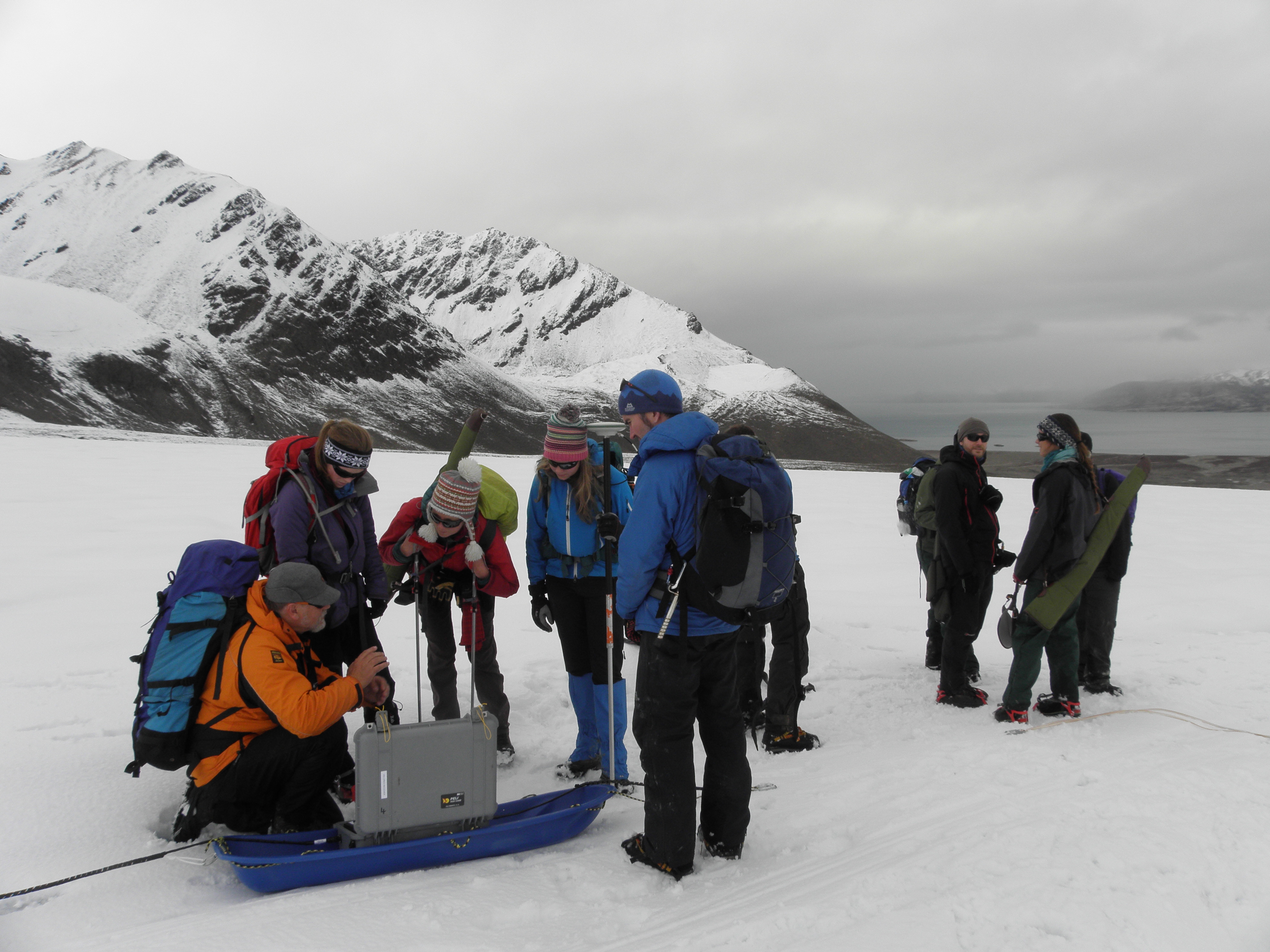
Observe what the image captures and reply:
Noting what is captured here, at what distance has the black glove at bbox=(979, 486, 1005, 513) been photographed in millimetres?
5270

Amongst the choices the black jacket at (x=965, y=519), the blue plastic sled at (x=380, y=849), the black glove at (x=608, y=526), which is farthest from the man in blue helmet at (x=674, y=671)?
the black jacket at (x=965, y=519)

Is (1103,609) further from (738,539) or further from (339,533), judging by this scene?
(339,533)

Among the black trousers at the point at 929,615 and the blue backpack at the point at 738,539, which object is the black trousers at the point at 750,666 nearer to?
the blue backpack at the point at 738,539

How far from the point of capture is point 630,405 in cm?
331

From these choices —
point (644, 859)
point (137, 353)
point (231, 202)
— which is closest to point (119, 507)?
point (644, 859)

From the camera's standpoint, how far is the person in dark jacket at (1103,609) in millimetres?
5508

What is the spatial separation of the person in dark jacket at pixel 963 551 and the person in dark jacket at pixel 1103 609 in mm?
917

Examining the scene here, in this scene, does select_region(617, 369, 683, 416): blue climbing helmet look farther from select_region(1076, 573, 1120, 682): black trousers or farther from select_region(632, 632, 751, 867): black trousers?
select_region(1076, 573, 1120, 682): black trousers

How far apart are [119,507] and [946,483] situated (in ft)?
36.1

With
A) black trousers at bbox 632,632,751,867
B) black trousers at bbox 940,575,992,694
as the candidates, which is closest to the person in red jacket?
black trousers at bbox 632,632,751,867

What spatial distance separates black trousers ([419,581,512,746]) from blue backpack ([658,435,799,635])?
5.83 feet

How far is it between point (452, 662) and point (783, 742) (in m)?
2.17

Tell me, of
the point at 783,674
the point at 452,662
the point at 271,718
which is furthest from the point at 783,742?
the point at 271,718

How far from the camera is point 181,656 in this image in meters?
3.23
